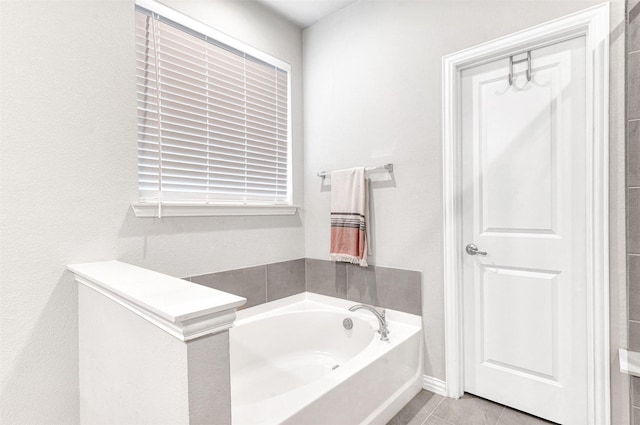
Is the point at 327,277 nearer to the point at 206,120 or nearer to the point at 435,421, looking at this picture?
the point at 435,421

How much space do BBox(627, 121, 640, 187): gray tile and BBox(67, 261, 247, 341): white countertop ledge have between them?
64.4 inches

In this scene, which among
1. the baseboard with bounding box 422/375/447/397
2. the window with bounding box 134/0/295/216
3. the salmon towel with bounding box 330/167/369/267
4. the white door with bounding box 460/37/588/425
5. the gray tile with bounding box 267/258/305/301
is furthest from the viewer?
the gray tile with bounding box 267/258/305/301

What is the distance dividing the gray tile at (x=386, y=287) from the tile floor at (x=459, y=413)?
50 centimetres

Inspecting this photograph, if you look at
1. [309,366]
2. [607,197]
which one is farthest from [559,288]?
[309,366]

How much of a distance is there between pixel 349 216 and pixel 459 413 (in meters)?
1.28

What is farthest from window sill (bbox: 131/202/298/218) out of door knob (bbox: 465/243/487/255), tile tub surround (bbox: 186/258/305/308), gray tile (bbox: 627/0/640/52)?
gray tile (bbox: 627/0/640/52)

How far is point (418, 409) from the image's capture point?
1798 millimetres

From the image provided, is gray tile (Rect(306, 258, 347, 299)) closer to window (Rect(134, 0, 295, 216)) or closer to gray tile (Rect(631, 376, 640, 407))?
window (Rect(134, 0, 295, 216))

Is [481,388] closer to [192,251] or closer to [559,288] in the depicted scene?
[559,288]

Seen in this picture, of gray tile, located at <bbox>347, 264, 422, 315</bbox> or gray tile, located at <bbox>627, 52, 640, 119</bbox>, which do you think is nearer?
gray tile, located at <bbox>627, 52, 640, 119</bbox>

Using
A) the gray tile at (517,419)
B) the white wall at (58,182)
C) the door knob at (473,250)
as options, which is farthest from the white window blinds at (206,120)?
the gray tile at (517,419)

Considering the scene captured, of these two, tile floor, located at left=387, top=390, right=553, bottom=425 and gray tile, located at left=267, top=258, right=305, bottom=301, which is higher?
gray tile, located at left=267, top=258, right=305, bottom=301

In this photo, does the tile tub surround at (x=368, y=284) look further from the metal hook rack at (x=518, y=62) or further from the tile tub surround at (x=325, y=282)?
the metal hook rack at (x=518, y=62)

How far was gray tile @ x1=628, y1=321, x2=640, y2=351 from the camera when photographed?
1.36m
